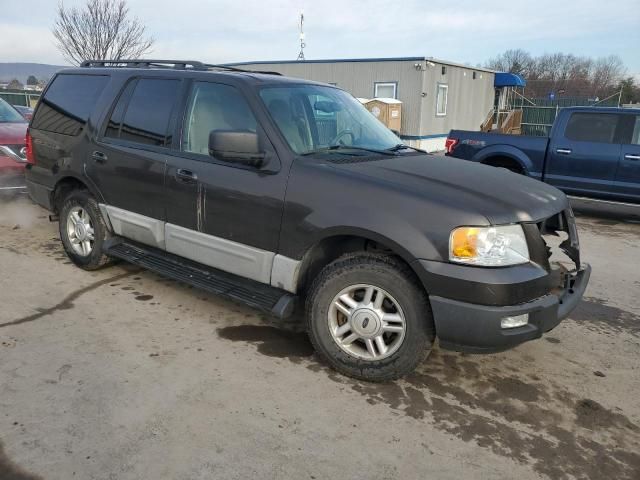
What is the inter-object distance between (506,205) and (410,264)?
646 mm

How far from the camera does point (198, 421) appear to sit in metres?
2.86

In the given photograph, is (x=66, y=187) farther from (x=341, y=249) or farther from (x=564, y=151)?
(x=564, y=151)

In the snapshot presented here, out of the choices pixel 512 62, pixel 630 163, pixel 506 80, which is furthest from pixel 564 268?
pixel 512 62

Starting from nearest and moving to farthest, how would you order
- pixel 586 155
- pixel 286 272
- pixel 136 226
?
pixel 286 272, pixel 136 226, pixel 586 155

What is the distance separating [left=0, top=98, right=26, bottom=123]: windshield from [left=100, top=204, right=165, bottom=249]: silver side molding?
4861mm

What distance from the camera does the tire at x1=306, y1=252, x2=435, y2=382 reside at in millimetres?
3082

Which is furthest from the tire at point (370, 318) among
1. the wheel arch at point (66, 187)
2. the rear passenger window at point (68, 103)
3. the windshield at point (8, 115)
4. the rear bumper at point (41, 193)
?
the windshield at point (8, 115)

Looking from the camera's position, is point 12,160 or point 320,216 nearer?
point 320,216

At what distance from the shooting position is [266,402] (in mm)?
3074

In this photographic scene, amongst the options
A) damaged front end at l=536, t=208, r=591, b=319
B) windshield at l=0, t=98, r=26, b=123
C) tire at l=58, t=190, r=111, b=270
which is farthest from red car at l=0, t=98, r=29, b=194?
damaged front end at l=536, t=208, r=591, b=319

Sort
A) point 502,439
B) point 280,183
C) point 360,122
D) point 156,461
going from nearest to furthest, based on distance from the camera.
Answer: point 156,461, point 502,439, point 280,183, point 360,122

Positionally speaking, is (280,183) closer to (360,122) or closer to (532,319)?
(360,122)

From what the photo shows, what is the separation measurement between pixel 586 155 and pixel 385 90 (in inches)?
522

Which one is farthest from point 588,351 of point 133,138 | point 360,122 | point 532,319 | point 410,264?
point 133,138
